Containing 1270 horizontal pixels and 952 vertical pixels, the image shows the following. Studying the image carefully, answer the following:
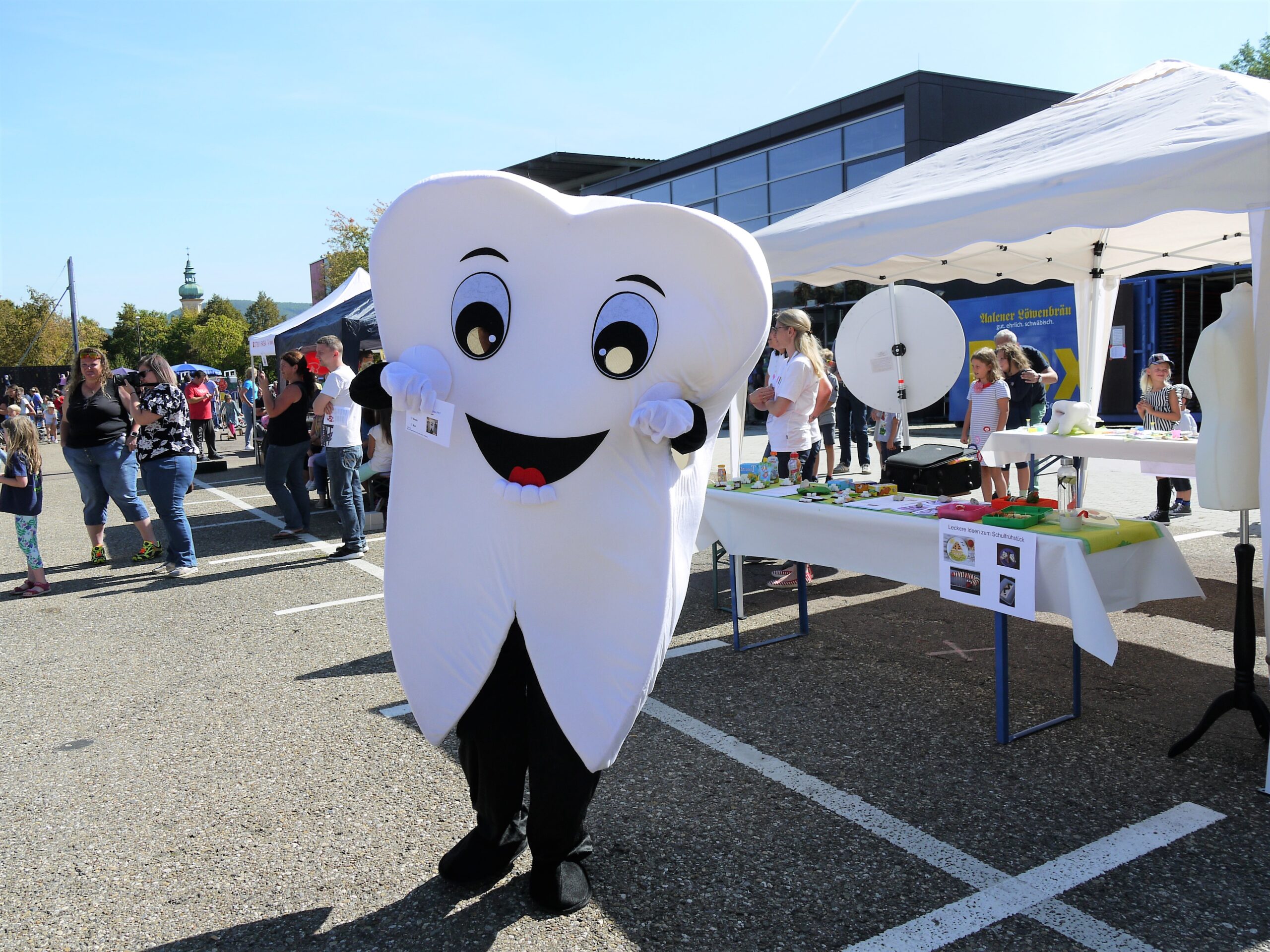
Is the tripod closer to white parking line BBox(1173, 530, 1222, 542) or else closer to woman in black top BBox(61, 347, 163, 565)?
white parking line BBox(1173, 530, 1222, 542)

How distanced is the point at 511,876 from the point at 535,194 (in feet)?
6.91

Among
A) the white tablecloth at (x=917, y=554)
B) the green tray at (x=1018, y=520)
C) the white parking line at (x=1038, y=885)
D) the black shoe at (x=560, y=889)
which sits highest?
the green tray at (x=1018, y=520)

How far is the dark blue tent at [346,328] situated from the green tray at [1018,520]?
913 cm

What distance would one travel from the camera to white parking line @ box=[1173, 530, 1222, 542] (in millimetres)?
7160

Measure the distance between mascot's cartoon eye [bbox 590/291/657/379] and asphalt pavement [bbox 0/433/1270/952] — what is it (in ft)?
5.30

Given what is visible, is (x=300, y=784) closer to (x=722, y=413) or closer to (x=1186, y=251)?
(x=722, y=413)

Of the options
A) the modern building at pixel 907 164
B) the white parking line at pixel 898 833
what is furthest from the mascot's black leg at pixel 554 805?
the modern building at pixel 907 164

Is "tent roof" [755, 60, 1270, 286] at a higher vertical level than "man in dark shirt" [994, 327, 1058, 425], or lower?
higher

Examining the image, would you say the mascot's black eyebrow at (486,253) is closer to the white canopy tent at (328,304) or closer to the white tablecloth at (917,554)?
the white tablecloth at (917,554)

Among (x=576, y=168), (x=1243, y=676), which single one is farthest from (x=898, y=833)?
(x=576, y=168)

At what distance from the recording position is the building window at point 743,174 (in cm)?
2203

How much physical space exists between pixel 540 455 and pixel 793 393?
4066mm

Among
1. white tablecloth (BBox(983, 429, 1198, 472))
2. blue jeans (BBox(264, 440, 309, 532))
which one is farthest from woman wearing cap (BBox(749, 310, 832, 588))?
blue jeans (BBox(264, 440, 309, 532))

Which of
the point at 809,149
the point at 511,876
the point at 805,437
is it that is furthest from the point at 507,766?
the point at 809,149
